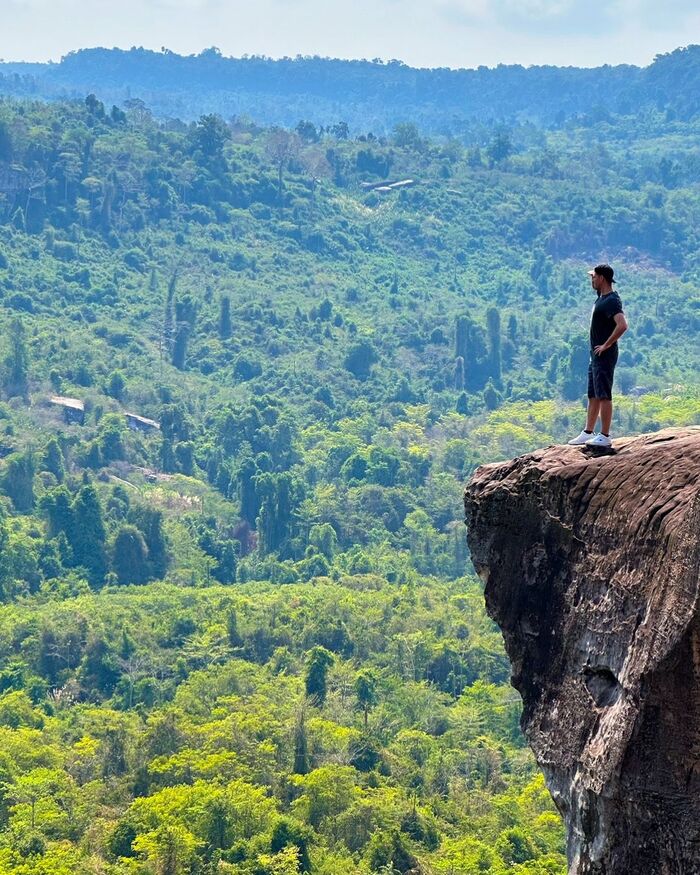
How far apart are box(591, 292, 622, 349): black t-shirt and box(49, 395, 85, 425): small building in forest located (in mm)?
62966

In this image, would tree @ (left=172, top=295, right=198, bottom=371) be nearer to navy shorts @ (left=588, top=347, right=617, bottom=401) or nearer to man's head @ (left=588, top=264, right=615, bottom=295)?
navy shorts @ (left=588, top=347, right=617, bottom=401)

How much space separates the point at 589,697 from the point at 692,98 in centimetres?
16942

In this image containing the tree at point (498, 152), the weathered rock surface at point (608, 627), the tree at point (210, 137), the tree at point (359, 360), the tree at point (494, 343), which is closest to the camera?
the weathered rock surface at point (608, 627)

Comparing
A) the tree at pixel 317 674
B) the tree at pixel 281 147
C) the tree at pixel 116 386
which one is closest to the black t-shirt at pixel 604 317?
the tree at pixel 317 674

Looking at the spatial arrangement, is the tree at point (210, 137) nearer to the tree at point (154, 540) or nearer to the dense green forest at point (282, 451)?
the dense green forest at point (282, 451)

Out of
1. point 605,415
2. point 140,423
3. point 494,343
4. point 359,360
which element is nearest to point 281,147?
point 494,343

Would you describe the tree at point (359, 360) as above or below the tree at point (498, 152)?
below

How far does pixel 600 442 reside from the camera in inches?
414

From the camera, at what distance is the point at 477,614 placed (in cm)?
4906

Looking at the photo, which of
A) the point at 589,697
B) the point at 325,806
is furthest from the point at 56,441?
the point at 589,697

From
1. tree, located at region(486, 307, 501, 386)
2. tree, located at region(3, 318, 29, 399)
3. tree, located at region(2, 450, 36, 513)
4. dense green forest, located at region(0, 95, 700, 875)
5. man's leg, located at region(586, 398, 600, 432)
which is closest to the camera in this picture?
man's leg, located at region(586, 398, 600, 432)

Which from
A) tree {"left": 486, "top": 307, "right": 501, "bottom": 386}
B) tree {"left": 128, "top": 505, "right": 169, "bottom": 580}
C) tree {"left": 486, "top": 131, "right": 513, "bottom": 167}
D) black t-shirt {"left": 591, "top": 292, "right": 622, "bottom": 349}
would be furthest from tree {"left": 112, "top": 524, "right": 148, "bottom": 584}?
tree {"left": 486, "top": 131, "right": 513, "bottom": 167}

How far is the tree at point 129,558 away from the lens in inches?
2179

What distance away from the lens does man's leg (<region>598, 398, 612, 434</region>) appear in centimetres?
1076
